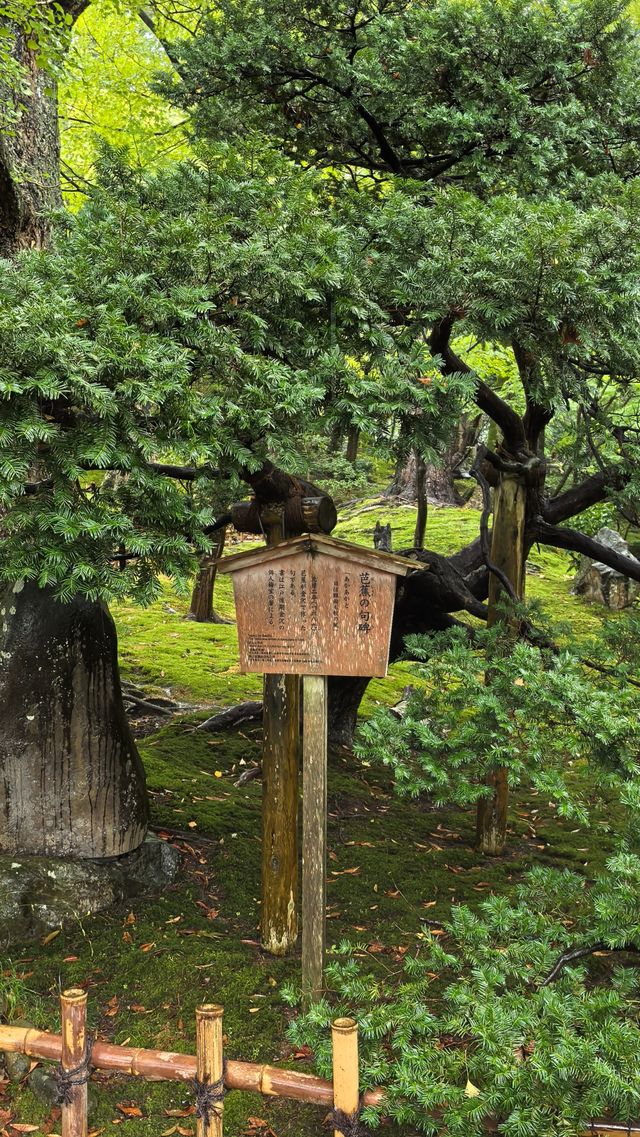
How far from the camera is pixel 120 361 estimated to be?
120 inches

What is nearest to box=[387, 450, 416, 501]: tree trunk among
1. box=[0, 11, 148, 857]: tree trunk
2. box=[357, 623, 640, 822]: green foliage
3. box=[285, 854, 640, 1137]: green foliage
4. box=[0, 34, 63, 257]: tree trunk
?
box=[0, 34, 63, 257]: tree trunk

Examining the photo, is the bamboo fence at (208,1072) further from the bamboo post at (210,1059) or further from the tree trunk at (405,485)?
the tree trunk at (405,485)

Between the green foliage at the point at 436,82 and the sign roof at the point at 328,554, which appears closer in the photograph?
the sign roof at the point at 328,554

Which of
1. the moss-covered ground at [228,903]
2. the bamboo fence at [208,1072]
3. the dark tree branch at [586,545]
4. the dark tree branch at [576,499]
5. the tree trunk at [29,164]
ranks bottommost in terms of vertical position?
the moss-covered ground at [228,903]

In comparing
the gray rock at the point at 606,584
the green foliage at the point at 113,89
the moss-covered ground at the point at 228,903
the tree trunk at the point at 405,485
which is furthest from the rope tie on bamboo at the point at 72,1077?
the tree trunk at the point at 405,485

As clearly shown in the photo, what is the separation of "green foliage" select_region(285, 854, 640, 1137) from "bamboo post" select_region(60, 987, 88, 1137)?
89 cm

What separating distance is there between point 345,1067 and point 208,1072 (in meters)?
0.54

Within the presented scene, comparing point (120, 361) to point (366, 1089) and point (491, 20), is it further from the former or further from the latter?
point (491, 20)

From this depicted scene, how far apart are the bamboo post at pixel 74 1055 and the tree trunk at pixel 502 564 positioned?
13.9 ft

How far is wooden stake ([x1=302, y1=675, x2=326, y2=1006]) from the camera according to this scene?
417 cm

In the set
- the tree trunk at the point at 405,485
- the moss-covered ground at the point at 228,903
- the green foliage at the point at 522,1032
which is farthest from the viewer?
the tree trunk at the point at 405,485

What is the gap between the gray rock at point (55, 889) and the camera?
15.9 feet

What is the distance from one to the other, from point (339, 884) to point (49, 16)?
681 centimetres

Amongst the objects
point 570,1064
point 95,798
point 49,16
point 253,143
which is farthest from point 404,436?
point 49,16
